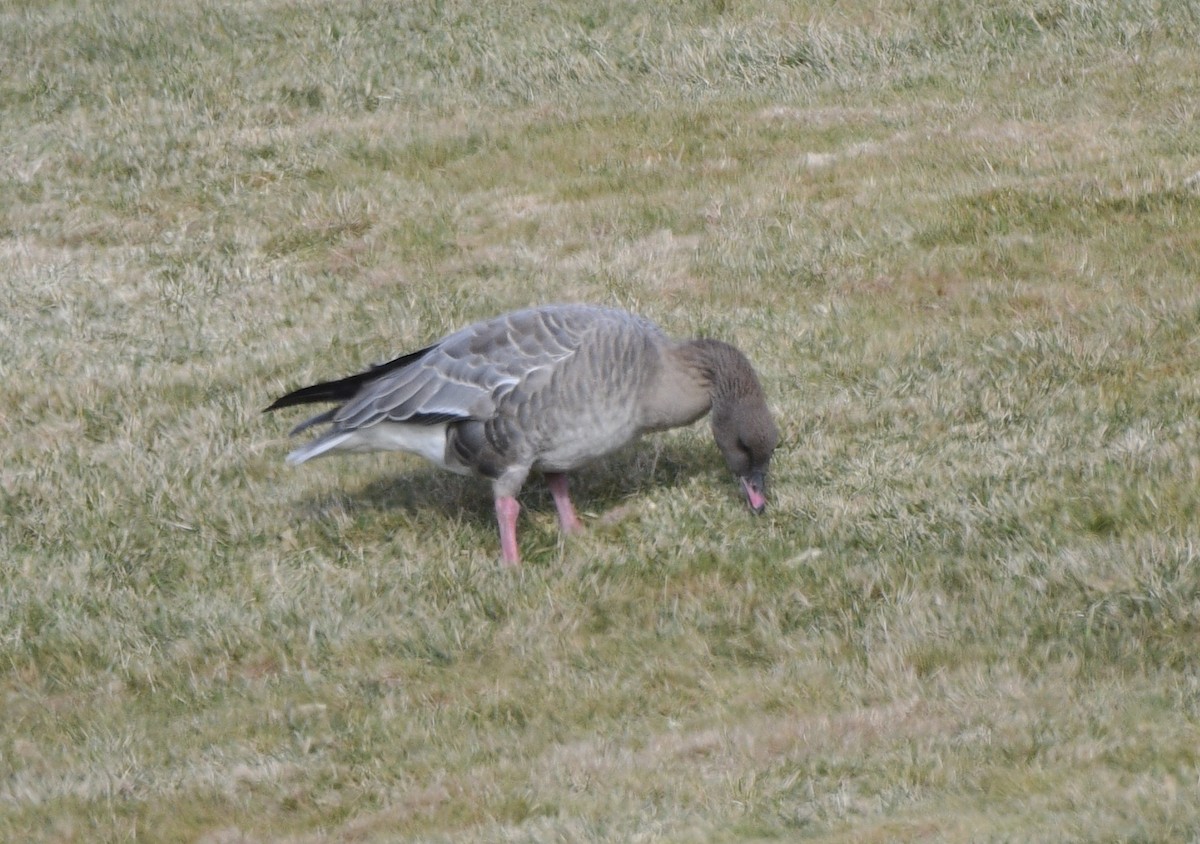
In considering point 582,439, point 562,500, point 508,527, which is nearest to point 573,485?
point 562,500

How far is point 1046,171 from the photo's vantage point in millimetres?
11414

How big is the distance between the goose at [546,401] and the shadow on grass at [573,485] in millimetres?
492

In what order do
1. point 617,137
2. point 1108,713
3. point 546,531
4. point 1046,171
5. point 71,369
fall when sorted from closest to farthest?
1. point 1108,713
2. point 546,531
3. point 71,369
4. point 1046,171
5. point 617,137

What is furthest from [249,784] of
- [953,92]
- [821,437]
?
[953,92]

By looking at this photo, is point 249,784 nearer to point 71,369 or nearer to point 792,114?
point 71,369

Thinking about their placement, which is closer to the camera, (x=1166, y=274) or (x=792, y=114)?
(x=1166, y=274)

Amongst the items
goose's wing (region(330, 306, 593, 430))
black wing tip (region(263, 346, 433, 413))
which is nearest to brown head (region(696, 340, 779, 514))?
goose's wing (region(330, 306, 593, 430))

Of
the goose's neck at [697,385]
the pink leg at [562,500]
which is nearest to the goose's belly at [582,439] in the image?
the goose's neck at [697,385]

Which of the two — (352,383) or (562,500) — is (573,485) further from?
(352,383)

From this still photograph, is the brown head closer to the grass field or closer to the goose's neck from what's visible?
the goose's neck

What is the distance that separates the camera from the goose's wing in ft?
22.8

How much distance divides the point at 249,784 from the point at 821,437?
3678 millimetres

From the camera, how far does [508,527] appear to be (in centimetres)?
715

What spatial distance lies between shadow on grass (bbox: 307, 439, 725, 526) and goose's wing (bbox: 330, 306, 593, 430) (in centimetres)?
75
